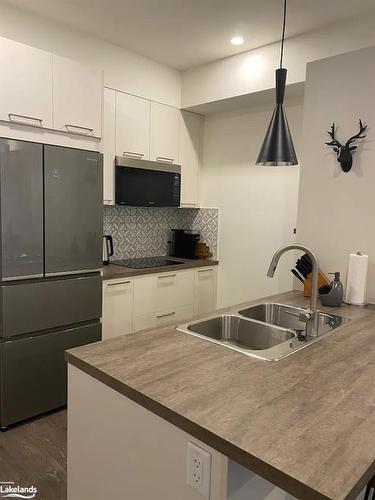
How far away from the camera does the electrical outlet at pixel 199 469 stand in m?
0.94

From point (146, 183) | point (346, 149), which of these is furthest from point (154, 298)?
point (346, 149)

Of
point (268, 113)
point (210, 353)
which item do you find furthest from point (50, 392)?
point (268, 113)

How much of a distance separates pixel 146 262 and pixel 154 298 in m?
0.43

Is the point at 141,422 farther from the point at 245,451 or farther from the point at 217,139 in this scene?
the point at 217,139

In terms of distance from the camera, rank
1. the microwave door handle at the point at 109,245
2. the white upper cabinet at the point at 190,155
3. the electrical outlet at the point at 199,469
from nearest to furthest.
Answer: the electrical outlet at the point at 199,469 < the microwave door handle at the point at 109,245 < the white upper cabinet at the point at 190,155

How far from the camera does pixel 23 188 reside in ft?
7.46

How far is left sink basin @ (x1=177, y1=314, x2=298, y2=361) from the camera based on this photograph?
1.71 meters

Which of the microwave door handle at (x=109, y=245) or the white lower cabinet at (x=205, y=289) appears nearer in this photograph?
the microwave door handle at (x=109, y=245)

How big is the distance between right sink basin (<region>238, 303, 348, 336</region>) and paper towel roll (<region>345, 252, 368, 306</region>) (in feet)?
1.13

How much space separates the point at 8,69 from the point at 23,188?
0.68 meters

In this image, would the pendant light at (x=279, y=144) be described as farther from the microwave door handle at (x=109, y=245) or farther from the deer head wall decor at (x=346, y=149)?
the microwave door handle at (x=109, y=245)

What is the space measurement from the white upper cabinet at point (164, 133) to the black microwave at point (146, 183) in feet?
0.33

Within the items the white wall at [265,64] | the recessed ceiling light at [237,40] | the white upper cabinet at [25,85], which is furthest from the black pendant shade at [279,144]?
the white upper cabinet at [25,85]

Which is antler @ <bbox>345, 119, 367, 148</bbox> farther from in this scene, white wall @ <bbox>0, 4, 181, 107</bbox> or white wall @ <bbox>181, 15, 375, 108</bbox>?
white wall @ <bbox>0, 4, 181, 107</bbox>
